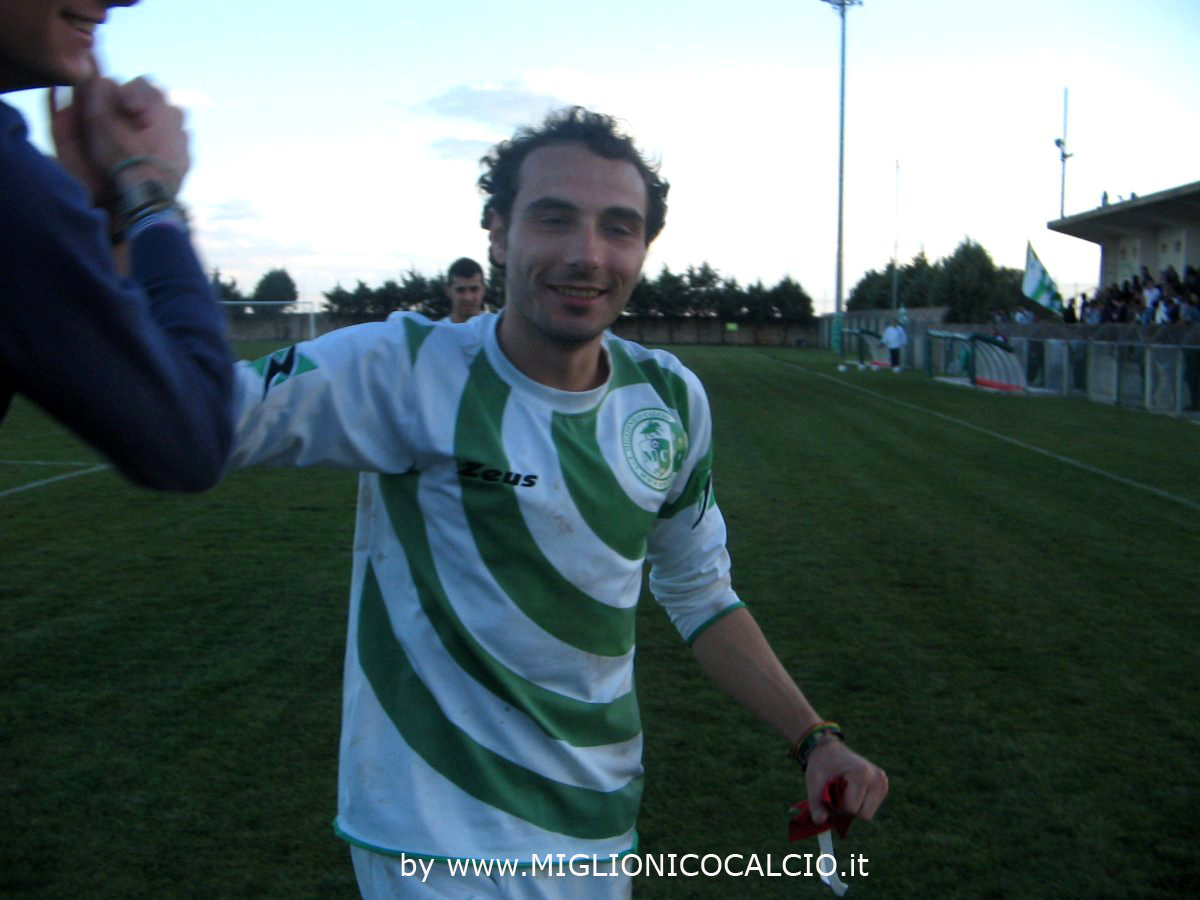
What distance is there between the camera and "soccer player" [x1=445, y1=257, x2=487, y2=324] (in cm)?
1005

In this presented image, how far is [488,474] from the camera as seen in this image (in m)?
2.03

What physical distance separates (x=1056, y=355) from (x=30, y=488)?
849 inches

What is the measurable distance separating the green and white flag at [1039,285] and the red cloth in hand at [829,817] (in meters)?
32.4

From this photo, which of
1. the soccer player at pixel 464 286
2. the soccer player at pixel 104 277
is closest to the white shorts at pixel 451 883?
the soccer player at pixel 104 277

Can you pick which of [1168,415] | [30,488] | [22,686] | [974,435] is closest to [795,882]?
[22,686]

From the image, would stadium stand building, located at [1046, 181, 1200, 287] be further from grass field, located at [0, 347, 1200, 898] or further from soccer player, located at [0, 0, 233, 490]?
soccer player, located at [0, 0, 233, 490]

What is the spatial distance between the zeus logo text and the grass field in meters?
0.65

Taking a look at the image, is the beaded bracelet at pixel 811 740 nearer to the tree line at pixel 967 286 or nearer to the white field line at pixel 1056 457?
the white field line at pixel 1056 457

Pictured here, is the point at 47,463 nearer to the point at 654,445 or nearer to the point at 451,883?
the point at 654,445

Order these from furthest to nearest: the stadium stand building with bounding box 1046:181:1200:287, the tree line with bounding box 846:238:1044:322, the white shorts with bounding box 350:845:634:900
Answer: the tree line with bounding box 846:238:1044:322 < the stadium stand building with bounding box 1046:181:1200:287 < the white shorts with bounding box 350:845:634:900

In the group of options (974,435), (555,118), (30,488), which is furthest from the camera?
(974,435)

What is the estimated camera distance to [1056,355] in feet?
86.4

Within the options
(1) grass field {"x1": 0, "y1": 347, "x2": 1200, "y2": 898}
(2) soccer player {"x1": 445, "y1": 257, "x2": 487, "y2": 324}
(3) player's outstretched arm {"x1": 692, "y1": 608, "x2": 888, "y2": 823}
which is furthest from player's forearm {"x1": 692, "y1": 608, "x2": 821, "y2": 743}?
(2) soccer player {"x1": 445, "y1": 257, "x2": 487, "y2": 324}

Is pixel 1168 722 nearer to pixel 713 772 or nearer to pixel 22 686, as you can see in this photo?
pixel 713 772
